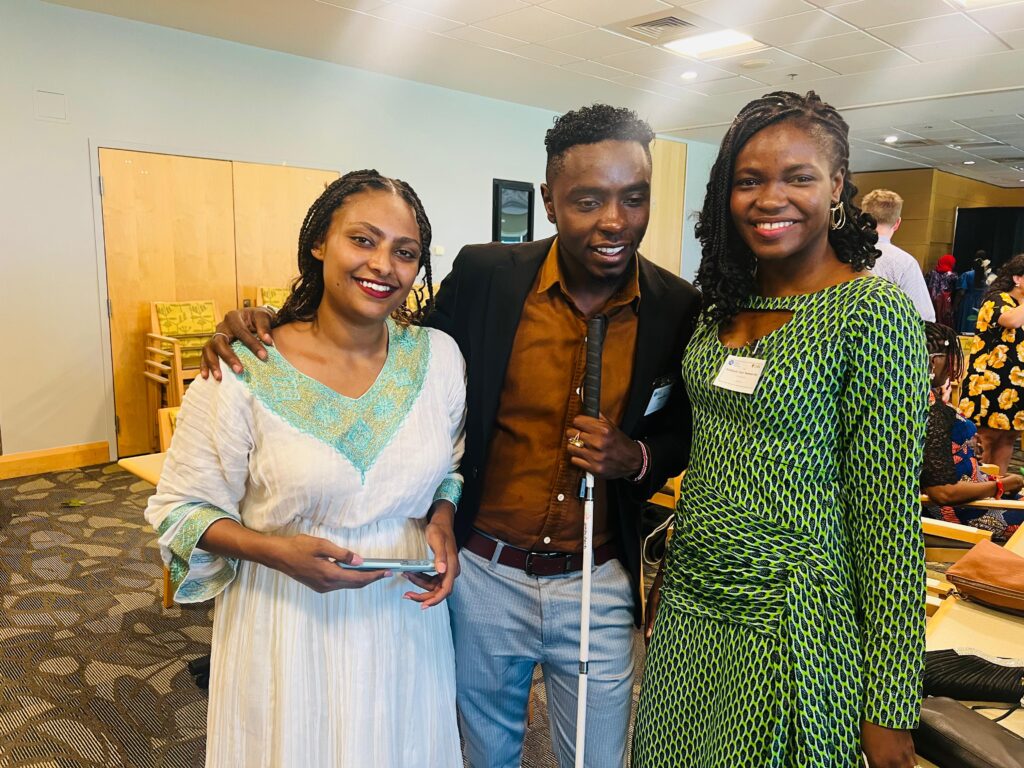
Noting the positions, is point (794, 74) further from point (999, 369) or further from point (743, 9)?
point (999, 369)

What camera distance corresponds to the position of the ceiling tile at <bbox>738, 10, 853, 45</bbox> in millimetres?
5773

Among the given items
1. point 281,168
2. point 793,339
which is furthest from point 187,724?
point 281,168

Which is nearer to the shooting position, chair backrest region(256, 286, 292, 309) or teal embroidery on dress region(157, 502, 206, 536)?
teal embroidery on dress region(157, 502, 206, 536)

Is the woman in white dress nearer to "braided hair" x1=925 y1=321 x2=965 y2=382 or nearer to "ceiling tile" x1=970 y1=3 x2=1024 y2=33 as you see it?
"braided hair" x1=925 y1=321 x2=965 y2=382

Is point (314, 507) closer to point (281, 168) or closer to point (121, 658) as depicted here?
point (121, 658)

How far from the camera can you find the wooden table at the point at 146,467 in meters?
3.03

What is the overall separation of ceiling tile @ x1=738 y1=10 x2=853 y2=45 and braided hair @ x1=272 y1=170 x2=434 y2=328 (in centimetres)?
530

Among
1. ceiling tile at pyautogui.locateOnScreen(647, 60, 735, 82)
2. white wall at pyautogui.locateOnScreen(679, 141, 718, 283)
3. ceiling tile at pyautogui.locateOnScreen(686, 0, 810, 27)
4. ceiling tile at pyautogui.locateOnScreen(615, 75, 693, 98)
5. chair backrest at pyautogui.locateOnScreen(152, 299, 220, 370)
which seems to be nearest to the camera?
ceiling tile at pyautogui.locateOnScreen(686, 0, 810, 27)

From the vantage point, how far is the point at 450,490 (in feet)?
5.35

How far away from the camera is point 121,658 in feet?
10.7

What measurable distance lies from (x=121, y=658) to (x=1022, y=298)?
600 cm

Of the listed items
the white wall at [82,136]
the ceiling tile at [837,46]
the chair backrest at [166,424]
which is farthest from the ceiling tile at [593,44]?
the chair backrest at [166,424]

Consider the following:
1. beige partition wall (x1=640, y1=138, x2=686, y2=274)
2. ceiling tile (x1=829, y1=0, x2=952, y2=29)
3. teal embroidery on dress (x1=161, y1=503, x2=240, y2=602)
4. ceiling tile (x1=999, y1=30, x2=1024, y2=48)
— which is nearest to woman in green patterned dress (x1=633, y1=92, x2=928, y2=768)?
teal embroidery on dress (x1=161, y1=503, x2=240, y2=602)

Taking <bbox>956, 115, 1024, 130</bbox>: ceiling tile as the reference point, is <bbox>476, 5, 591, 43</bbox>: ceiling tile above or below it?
below
